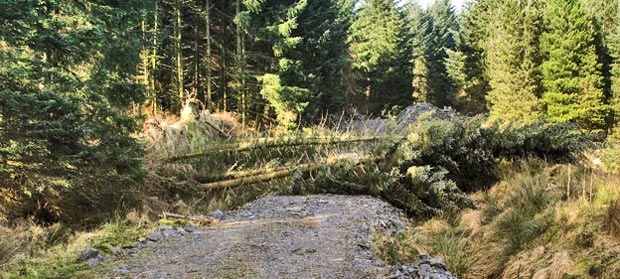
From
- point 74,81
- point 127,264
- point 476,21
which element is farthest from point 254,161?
point 476,21

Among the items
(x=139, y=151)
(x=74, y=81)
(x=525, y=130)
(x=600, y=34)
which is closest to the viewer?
A: (x=74, y=81)

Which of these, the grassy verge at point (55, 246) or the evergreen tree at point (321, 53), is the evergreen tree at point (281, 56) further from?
the grassy verge at point (55, 246)

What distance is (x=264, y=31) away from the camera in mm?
15961

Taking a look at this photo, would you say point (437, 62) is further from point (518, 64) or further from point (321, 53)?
point (321, 53)

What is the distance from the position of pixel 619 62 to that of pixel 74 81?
2615cm

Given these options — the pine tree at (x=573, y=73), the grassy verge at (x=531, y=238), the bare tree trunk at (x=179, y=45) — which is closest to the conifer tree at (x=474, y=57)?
the pine tree at (x=573, y=73)

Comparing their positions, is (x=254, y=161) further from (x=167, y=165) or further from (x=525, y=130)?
(x=525, y=130)

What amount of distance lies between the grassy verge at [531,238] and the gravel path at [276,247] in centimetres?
41

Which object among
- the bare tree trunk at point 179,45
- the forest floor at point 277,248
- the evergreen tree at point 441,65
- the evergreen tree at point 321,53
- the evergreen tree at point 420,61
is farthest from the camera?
the evergreen tree at point 420,61

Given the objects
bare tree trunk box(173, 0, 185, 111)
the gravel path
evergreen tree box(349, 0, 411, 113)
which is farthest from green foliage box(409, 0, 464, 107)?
the gravel path

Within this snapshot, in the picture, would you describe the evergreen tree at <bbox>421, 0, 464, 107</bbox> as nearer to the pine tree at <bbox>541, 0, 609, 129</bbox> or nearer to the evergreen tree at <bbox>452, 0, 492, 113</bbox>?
the evergreen tree at <bbox>452, 0, 492, 113</bbox>

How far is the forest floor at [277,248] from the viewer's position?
3.35 metres

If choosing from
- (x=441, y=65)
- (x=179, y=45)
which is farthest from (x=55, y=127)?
(x=441, y=65)

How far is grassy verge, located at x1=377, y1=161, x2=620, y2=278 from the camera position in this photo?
12.6 ft
